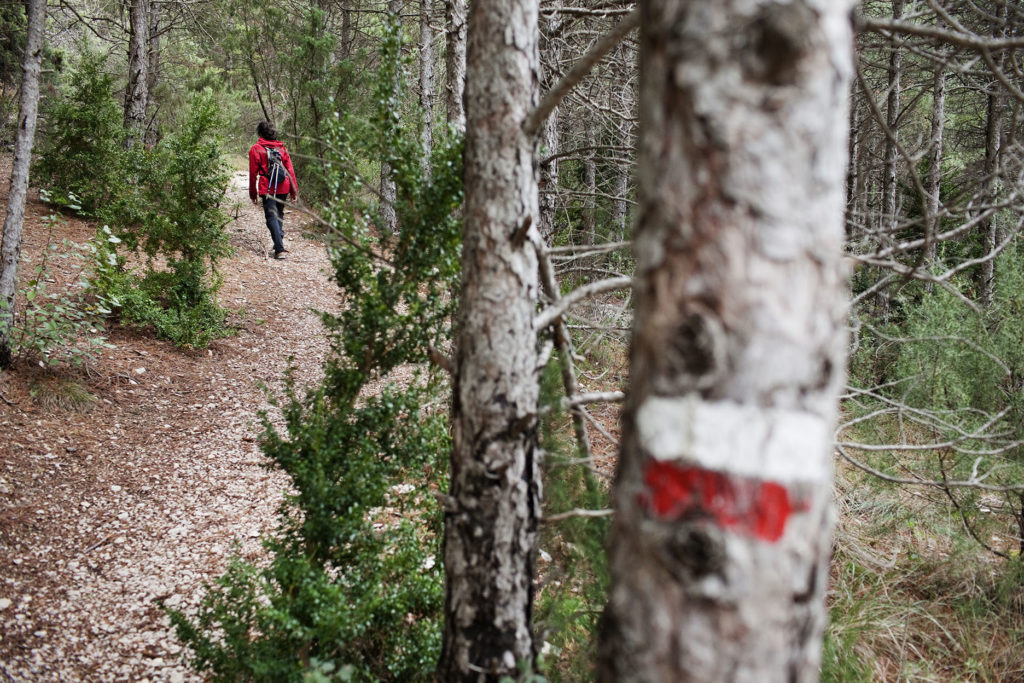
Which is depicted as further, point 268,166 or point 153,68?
point 153,68

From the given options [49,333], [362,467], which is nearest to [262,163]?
[49,333]

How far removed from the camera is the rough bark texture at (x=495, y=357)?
2115 millimetres

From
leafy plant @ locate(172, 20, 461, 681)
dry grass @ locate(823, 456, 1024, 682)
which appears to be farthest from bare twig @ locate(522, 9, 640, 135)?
dry grass @ locate(823, 456, 1024, 682)

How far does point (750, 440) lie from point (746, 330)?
0.16 metres

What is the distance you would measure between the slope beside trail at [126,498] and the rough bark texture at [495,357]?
46.9 inches

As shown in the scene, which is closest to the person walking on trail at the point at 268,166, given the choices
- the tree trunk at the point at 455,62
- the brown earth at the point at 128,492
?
the brown earth at the point at 128,492

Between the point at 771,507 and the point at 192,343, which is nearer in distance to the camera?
the point at 771,507

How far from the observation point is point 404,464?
2840 mm

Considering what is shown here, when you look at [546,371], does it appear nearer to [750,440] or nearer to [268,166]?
[750,440]

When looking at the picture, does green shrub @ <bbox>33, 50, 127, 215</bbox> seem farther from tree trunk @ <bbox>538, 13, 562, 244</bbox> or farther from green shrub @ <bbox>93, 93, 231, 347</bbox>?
tree trunk @ <bbox>538, 13, 562, 244</bbox>

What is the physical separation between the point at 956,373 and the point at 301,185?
443 inches

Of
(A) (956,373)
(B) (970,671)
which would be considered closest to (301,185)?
(A) (956,373)

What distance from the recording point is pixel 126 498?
4.62m

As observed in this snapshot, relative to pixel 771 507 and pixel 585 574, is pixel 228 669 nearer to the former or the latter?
pixel 585 574
